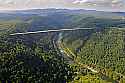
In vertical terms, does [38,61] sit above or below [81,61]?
above

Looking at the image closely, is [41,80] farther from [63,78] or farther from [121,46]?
[121,46]

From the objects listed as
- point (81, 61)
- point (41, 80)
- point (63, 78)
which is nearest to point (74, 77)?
point (63, 78)

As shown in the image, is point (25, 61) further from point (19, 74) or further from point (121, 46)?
point (121, 46)

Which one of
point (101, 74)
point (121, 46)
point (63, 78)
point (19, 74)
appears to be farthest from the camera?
point (121, 46)

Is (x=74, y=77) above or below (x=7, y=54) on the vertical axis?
below

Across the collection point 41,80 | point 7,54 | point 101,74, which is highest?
point 7,54

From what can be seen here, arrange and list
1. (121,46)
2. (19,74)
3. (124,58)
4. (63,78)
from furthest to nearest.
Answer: (121,46) < (124,58) < (63,78) < (19,74)

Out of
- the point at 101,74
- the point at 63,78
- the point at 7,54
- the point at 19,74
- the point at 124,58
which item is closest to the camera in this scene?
the point at 19,74

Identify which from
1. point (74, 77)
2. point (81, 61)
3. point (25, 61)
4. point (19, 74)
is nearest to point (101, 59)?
point (81, 61)

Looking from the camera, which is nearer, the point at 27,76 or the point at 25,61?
the point at 27,76
